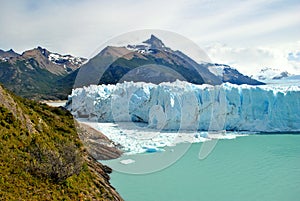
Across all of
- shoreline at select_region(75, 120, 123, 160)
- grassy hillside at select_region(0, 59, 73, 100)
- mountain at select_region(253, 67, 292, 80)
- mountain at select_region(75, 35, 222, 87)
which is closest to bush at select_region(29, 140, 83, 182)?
shoreline at select_region(75, 120, 123, 160)

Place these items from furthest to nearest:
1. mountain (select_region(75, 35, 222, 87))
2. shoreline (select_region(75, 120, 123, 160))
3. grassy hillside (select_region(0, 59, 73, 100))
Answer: grassy hillside (select_region(0, 59, 73, 100)) < mountain (select_region(75, 35, 222, 87)) < shoreline (select_region(75, 120, 123, 160))

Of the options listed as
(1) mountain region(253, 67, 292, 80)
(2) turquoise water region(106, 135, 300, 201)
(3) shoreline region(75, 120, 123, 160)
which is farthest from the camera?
(1) mountain region(253, 67, 292, 80)

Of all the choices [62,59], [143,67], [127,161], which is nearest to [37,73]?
[62,59]

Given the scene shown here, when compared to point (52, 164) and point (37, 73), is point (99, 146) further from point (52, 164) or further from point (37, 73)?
point (37, 73)

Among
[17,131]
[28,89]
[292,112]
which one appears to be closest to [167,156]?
[17,131]

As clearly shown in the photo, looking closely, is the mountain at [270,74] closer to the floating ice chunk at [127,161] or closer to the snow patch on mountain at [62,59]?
the snow patch on mountain at [62,59]

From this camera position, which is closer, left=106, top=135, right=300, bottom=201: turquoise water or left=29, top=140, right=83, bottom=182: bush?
left=29, top=140, right=83, bottom=182: bush

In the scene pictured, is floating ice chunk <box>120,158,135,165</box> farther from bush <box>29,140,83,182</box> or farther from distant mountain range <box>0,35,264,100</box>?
distant mountain range <box>0,35,264,100</box>

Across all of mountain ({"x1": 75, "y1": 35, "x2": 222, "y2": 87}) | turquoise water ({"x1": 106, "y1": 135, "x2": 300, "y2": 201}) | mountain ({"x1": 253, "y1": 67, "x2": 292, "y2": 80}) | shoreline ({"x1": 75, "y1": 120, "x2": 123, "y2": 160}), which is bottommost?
turquoise water ({"x1": 106, "y1": 135, "x2": 300, "y2": 201})
